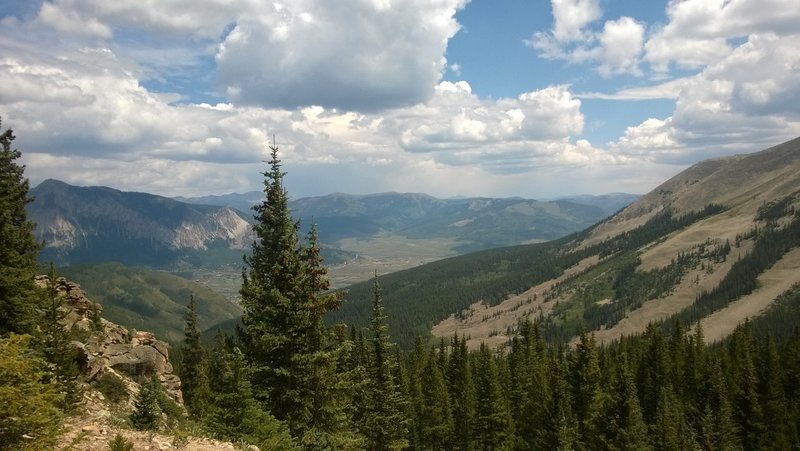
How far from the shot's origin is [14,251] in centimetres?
3247

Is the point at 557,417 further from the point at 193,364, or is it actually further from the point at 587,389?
the point at 193,364

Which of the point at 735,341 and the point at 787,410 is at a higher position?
the point at 735,341

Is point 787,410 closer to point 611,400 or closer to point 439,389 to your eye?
point 611,400

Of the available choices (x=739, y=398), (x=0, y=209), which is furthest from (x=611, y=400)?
(x=0, y=209)

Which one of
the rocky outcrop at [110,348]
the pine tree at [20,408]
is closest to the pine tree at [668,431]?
the rocky outcrop at [110,348]

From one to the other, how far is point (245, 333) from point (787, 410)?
84.0m

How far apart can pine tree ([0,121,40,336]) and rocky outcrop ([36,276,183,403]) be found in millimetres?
2553

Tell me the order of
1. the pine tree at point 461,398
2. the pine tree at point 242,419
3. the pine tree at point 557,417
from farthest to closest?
1. the pine tree at point 461,398
2. the pine tree at point 557,417
3. the pine tree at point 242,419

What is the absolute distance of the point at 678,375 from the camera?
80.6 metres

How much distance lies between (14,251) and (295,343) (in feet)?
74.2

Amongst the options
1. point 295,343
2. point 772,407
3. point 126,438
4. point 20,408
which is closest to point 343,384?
point 295,343

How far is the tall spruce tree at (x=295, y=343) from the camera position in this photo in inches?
955

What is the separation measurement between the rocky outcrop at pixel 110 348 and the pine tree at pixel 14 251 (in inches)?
100

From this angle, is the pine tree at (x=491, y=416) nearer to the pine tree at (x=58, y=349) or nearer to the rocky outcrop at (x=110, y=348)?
the rocky outcrop at (x=110, y=348)
